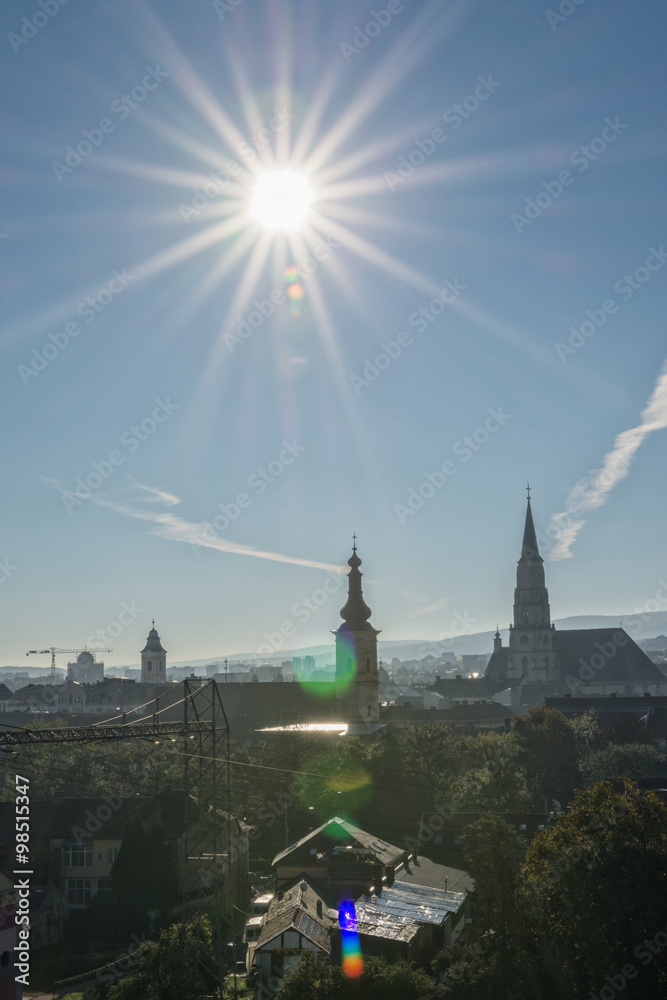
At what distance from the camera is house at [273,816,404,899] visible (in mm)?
→ 39562

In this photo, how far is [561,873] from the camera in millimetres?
26688

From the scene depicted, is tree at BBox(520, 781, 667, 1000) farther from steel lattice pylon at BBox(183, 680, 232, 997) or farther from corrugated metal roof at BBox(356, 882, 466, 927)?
steel lattice pylon at BBox(183, 680, 232, 997)

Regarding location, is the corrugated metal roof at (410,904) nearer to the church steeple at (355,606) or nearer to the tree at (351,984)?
the tree at (351,984)

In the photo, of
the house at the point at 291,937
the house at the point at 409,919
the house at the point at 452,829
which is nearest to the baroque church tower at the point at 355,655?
the house at the point at 452,829

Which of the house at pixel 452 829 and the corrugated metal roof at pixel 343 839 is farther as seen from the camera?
the house at pixel 452 829

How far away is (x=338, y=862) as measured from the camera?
133 ft

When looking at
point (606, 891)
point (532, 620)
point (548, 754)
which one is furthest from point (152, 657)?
point (606, 891)

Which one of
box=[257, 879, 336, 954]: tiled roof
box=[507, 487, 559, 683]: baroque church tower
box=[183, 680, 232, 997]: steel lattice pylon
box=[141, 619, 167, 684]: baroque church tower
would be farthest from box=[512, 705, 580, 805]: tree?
box=[141, 619, 167, 684]: baroque church tower

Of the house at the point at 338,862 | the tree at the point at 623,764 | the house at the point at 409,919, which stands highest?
the tree at the point at 623,764

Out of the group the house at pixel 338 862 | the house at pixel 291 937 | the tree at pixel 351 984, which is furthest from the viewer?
the house at pixel 338 862

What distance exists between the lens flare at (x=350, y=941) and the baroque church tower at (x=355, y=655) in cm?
4063

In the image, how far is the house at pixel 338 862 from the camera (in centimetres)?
3956

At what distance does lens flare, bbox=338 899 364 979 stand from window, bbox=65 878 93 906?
15.1 meters

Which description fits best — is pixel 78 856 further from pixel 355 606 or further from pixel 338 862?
pixel 355 606
